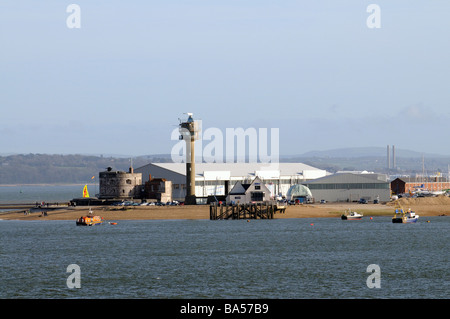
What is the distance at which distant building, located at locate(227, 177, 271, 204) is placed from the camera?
Result: 461 ft

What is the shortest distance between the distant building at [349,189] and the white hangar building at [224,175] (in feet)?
38.2

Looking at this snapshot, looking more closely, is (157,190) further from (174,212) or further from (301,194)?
(301,194)

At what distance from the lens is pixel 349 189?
536ft

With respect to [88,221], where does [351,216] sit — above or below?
above

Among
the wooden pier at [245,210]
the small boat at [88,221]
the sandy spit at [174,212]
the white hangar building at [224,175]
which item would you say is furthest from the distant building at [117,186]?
the small boat at [88,221]

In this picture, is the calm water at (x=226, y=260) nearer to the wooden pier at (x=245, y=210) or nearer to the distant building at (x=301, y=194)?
the wooden pier at (x=245, y=210)

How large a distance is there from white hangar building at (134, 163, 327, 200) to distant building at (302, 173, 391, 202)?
11639 millimetres

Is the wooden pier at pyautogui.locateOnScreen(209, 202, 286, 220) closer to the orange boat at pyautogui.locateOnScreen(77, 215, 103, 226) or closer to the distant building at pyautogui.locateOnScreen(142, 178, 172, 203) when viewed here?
the distant building at pyautogui.locateOnScreen(142, 178, 172, 203)

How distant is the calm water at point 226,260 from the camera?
58562mm

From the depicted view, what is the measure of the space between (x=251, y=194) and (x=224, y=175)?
1143 inches

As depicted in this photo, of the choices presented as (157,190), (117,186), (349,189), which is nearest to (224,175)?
(157,190)

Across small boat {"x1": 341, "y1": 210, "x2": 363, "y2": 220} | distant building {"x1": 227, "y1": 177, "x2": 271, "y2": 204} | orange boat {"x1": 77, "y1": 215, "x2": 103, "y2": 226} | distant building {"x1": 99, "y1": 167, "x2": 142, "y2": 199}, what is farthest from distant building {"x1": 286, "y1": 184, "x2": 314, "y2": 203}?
orange boat {"x1": 77, "y1": 215, "x2": 103, "y2": 226}
